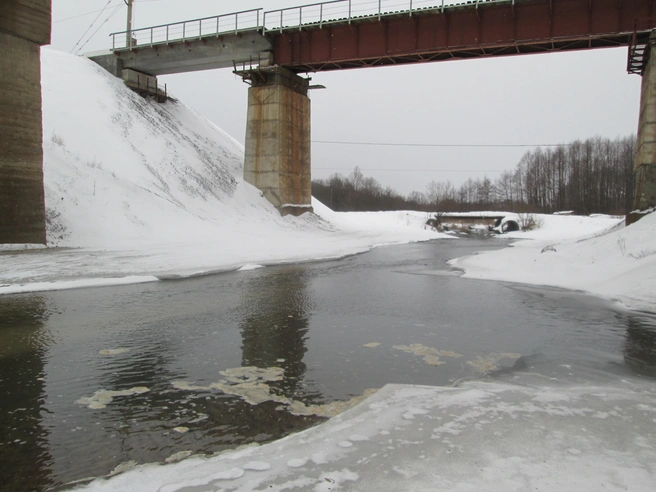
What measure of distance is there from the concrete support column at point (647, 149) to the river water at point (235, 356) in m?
12.6

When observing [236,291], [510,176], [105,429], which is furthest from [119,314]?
[510,176]

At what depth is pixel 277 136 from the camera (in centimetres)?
3111

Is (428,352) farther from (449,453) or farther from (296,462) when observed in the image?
(296,462)

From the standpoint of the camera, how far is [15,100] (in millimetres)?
16281

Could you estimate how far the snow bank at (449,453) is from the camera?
3.03 meters

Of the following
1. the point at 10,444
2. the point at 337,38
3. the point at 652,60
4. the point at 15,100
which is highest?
the point at 337,38

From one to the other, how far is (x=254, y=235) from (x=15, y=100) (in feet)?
39.8

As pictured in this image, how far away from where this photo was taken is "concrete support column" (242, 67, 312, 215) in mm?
31016

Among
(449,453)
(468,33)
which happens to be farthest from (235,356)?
(468,33)

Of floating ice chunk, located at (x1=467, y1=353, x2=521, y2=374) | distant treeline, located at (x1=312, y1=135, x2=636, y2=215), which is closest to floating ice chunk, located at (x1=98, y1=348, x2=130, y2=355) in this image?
floating ice chunk, located at (x1=467, y1=353, x2=521, y2=374)

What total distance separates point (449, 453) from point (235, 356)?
326 cm

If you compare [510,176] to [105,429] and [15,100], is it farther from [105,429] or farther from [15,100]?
[105,429]

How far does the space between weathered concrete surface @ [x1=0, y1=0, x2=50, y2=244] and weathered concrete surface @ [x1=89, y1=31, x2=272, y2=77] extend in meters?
15.3

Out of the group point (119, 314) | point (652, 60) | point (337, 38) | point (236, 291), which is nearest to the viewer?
point (119, 314)
